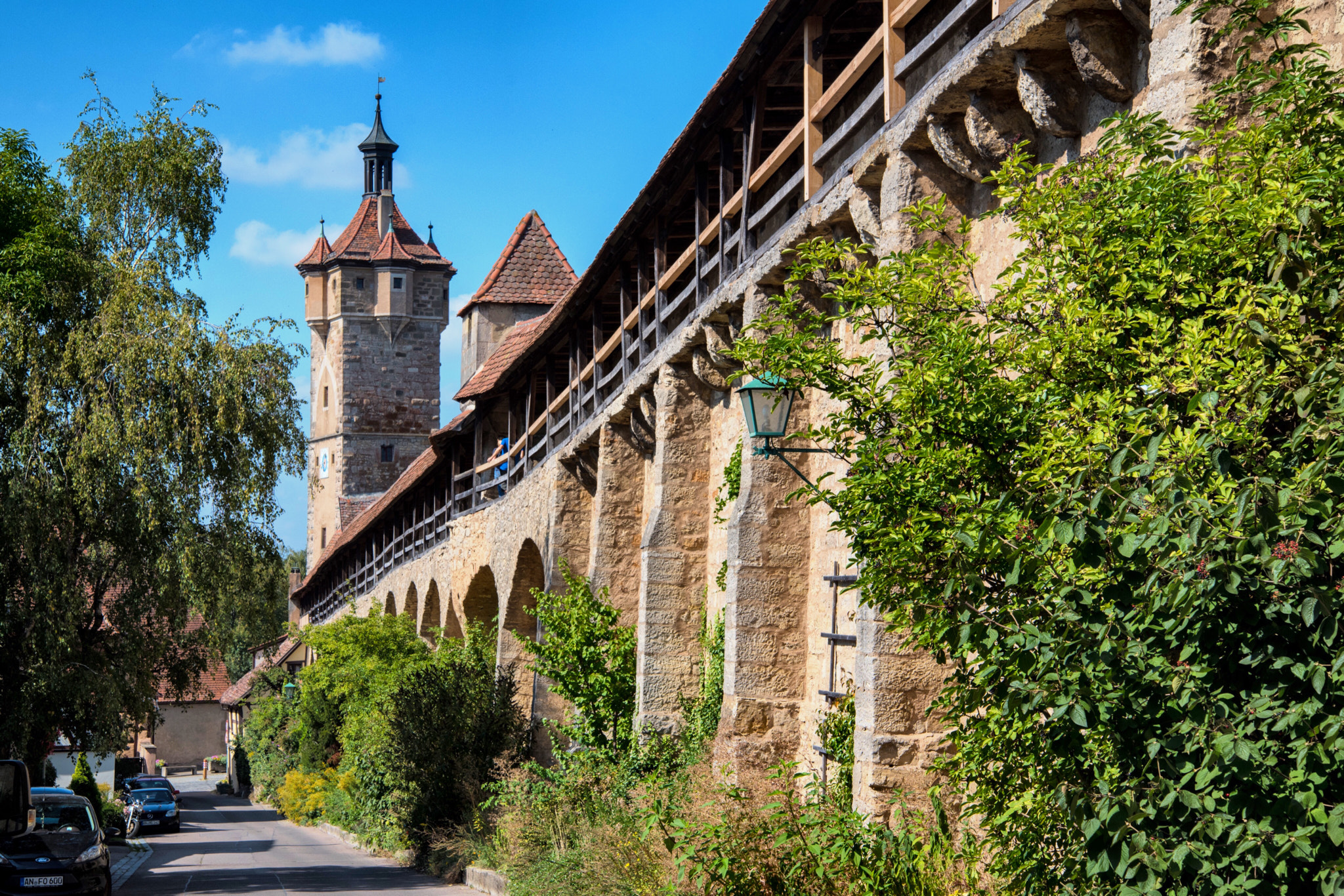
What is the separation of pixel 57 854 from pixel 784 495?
7.54 m

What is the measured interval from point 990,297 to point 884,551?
3.24 metres

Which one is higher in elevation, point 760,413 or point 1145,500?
point 760,413

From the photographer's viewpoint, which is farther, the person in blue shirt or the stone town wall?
the person in blue shirt

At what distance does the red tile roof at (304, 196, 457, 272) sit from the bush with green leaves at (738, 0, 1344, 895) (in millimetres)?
50502

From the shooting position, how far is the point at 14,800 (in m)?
12.6

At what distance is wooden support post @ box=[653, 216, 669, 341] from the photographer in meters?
13.4

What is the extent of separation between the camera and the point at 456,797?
1603cm

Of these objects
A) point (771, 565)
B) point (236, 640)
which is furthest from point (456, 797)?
point (771, 565)

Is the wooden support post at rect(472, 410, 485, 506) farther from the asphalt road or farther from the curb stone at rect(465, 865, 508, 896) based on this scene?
the curb stone at rect(465, 865, 508, 896)

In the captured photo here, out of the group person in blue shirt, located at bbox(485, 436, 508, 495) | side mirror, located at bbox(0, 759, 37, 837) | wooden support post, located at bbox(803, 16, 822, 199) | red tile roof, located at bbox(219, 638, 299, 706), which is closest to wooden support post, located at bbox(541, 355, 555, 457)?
person in blue shirt, located at bbox(485, 436, 508, 495)

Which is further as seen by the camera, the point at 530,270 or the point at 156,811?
the point at 530,270

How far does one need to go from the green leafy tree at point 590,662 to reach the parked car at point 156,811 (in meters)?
18.2

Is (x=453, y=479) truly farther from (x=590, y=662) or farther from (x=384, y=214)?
(x=384, y=214)

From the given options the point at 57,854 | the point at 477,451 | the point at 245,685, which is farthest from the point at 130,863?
the point at 245,685
